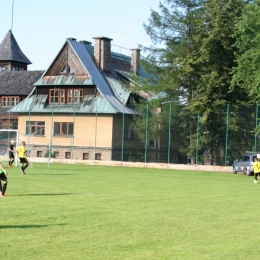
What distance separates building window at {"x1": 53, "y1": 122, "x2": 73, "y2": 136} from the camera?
60.5m

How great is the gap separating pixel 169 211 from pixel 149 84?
41587 mm

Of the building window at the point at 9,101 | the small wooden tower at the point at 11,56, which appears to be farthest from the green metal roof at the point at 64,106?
the small wooden tower at the point at 11,56

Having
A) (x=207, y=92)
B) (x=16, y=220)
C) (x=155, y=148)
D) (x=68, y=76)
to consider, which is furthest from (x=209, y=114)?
(x=16, y=220)

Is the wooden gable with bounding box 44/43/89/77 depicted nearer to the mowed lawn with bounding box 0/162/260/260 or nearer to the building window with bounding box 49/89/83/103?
the building window with bounding box 49/89/83/103

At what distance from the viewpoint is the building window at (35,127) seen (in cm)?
6278

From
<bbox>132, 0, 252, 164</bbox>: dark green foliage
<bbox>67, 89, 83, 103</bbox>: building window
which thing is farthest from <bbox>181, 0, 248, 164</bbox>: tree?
<bbox>67, 89, 83, 103</bbox>: building window

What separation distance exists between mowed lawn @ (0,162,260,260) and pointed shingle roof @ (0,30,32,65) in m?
64.4

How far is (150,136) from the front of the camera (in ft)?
175

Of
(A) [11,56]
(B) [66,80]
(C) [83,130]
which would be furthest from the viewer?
(A) [11,56]

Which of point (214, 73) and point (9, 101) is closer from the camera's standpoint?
point (214, 73)

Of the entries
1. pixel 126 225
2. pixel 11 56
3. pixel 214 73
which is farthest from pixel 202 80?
pixel 11 56

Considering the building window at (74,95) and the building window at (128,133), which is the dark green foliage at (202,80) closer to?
the building window at (128,133)

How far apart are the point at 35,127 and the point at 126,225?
162ft

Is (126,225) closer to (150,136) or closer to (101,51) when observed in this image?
(150,136)
